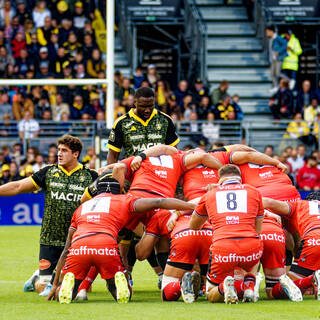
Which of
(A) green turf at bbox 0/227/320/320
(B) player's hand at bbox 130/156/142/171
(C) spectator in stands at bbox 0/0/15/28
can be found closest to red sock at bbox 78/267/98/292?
(A) green turf at bbox 0/227/320/320

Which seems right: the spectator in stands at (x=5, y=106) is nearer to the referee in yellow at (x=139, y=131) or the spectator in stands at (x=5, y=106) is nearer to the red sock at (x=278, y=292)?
the referee in yellow at (x=139, y=131)

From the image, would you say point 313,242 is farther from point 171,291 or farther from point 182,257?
point 171,291

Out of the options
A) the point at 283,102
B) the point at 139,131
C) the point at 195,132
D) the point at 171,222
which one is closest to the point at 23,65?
the point at 195,132

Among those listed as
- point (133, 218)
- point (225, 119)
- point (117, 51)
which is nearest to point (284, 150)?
point (225, 119)

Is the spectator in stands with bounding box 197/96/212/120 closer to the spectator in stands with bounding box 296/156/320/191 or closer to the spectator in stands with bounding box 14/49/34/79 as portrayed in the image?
the spectator in stands with bounding box 296/156/320/191

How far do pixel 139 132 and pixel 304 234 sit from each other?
8.95 feet

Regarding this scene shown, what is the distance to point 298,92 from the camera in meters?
22.7

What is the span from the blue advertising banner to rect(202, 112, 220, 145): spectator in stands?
4.68 meters

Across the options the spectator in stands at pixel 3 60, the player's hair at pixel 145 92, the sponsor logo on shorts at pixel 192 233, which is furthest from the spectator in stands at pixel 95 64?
the sponsor logo on shorts at pixel 192 233

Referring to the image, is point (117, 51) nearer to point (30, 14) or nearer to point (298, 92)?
point (30, 14)

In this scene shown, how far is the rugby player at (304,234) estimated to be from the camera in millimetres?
9211

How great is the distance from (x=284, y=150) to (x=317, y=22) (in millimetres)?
5015

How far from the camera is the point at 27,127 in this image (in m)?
21.6

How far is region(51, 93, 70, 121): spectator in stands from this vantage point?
72.9 ft
